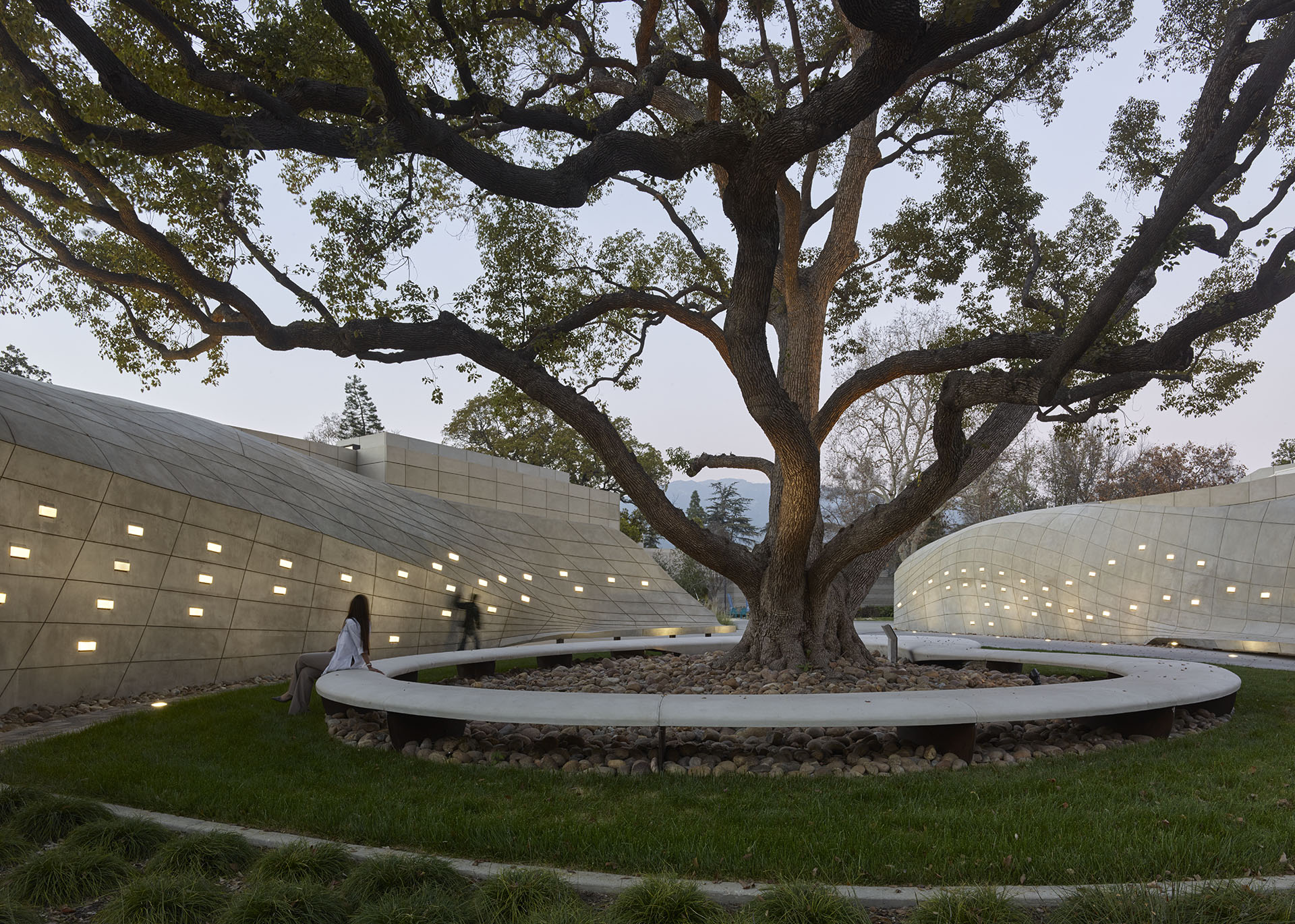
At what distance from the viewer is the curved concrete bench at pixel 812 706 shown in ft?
15.0

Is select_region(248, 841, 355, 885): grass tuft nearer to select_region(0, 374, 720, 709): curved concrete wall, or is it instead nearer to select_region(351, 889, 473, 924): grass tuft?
select_region(351, 889, 473, 924): grass tuft

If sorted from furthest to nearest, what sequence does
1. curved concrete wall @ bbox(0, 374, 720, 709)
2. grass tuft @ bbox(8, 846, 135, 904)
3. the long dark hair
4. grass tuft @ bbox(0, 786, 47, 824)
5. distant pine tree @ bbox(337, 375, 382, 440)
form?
distant pine tree @ bbox(337, 375, 382, 440), curved concrete wall @ bbox(0, 374, 720, 709), the long dark hair, grass tuft @ bbox(0, 786, 47, 824), grass tuft @ bbox(8, 846, 135, 904)

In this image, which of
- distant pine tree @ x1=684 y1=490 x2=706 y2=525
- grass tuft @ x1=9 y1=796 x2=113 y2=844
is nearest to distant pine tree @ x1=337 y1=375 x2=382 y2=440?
distant pine tree @ x1=684 y1=490 x2=706 y2=525

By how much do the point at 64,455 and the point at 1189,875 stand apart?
34.1ft

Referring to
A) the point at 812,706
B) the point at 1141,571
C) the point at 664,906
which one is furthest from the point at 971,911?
the point at 1141,571

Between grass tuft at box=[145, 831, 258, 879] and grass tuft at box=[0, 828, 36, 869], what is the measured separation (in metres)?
0.61

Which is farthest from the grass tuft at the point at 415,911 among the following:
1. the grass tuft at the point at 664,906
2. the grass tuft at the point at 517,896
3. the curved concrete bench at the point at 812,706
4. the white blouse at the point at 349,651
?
the white blouse at the point at 349,651

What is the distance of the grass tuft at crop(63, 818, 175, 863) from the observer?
3471mm

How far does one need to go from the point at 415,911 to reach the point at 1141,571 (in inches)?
796

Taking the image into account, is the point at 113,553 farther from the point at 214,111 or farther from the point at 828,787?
the point at 828,787

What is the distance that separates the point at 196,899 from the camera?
284 cm

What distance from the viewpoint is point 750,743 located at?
18.0 ft

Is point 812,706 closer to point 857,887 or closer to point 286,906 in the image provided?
point 857,887

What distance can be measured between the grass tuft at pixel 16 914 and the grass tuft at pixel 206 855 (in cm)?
45
